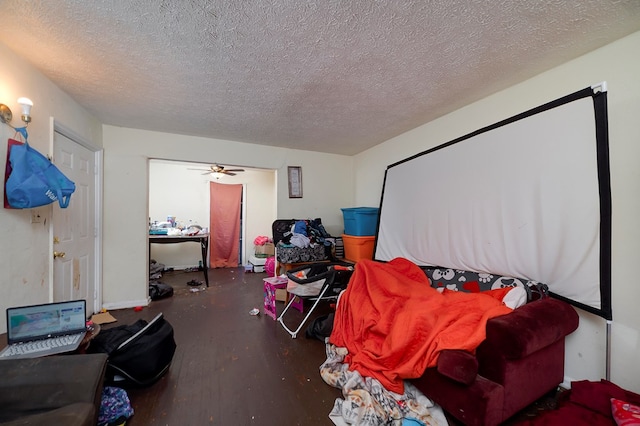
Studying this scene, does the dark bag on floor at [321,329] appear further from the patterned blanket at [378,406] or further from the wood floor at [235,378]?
the patterned blanket at [378,406]

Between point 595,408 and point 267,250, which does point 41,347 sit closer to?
point 595,408

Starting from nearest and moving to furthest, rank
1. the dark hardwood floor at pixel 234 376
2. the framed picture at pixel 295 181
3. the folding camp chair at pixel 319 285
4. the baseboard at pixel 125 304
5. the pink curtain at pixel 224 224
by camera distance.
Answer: the dark hardwood floor at pixel 234 376, the folding camp chair at pixel 319 285, the baseboard at pixel 125 304, the framed picture at pixel 295 181, the pink curtain at pixel 224 224

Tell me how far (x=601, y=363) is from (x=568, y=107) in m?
1.72

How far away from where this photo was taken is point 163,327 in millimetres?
1999

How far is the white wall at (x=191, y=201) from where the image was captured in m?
5.47

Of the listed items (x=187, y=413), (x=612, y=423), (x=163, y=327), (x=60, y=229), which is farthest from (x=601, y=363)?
(x=60, y=229)

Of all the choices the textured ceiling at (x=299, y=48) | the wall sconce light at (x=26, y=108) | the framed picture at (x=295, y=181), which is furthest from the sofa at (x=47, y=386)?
the framed picture at (x=295, y=181)

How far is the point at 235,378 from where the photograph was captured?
1896 millimetres

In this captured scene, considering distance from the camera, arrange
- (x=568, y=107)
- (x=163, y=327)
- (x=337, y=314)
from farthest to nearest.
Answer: (x=337, y=314)
(x=163, y=327)
(x=568, y=107)

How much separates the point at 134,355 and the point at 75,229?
1.79m

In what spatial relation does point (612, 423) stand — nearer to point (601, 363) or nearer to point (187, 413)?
point (601, 363)

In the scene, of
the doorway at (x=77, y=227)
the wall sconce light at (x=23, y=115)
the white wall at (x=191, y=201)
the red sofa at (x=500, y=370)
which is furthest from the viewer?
the white wall at (x=191, y=201)

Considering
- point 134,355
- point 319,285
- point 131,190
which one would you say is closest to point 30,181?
point 134,355

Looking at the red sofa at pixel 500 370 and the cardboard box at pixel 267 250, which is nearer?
the red sofa at pixel 500 370
